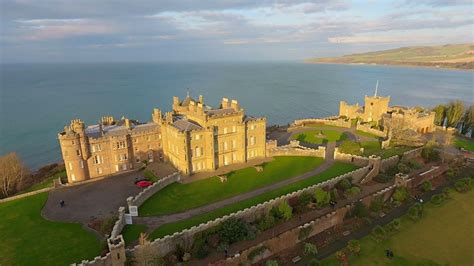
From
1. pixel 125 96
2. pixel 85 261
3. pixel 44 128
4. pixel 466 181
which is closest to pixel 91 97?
pixel 125 96

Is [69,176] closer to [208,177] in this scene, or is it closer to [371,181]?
[208,177]

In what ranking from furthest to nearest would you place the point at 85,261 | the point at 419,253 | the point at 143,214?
1. the point at 143,214
2. the point at 419,253
3. the point at 85,261

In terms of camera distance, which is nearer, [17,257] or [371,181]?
[17,257]

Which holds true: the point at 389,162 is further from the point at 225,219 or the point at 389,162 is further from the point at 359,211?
the point at 225,219

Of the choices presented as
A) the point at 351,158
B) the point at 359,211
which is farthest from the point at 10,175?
the point at 351,158

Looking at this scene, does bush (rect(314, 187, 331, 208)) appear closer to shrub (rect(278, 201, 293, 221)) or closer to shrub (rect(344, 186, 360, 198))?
shrub (rect(344, 186, 360, 198))

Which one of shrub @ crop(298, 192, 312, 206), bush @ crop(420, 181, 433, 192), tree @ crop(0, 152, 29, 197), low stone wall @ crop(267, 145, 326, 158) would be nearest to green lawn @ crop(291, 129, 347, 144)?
low stone wall @ crop(267, 145, 326, 158)
